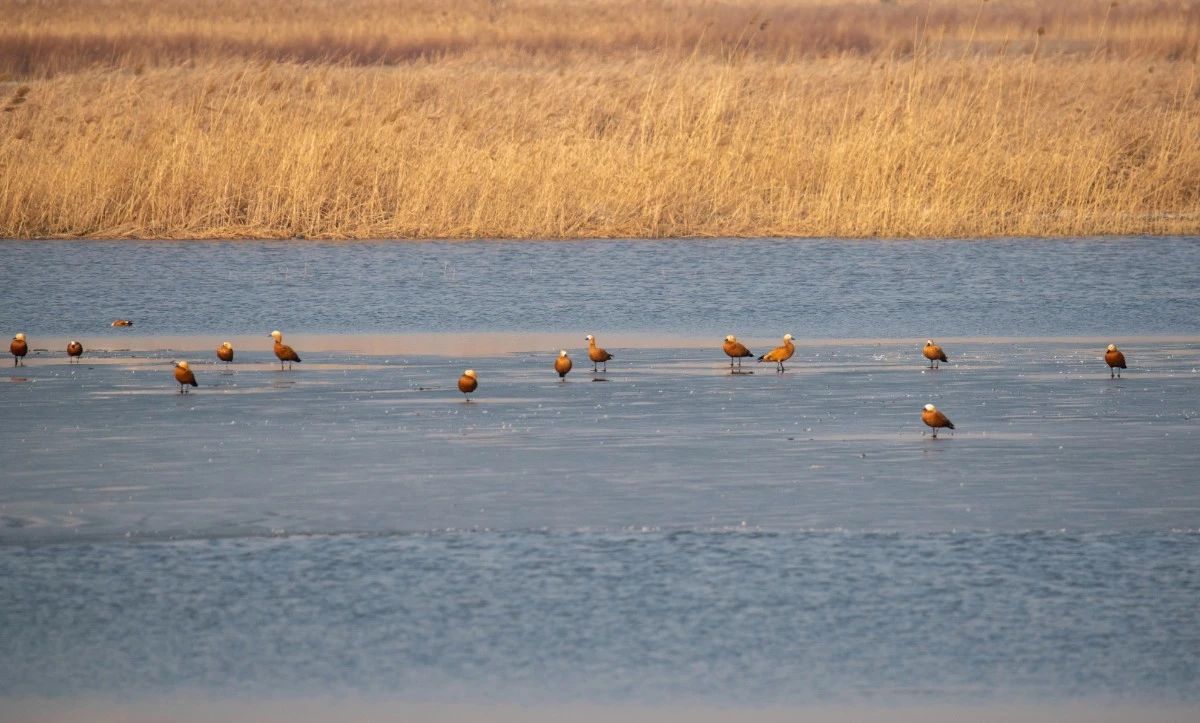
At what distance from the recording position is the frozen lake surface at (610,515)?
5613mm

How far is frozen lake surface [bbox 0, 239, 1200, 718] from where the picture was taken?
5613 millimetres

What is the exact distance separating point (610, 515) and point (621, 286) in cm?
983

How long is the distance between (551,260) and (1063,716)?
14.5m

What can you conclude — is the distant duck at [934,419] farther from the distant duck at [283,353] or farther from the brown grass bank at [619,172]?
the brown grass bank at [619,172]

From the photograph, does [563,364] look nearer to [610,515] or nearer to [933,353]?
[933,353]

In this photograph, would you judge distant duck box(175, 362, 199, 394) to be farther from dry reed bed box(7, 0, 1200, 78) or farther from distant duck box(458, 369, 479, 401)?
dry reed bed box(7, 0, 1200, 78)

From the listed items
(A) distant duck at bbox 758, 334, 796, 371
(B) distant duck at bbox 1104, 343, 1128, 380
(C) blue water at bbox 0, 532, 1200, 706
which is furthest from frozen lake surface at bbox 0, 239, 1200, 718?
(A) distant duck at bbox 758, 334, 796, 371

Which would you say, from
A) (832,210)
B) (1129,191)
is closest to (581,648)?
(832,210)

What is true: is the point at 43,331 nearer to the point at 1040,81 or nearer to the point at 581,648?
the point at 581,648

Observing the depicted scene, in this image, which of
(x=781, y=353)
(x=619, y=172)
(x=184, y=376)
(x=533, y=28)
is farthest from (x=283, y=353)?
(x=533, y=28)

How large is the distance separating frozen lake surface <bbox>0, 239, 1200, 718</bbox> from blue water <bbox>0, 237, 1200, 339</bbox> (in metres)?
0.19

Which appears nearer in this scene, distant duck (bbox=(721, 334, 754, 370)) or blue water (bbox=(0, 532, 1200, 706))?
blue water (bbox=(0, 532, 1200, 706))

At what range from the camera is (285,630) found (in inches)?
236

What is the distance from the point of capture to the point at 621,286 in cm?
1734
